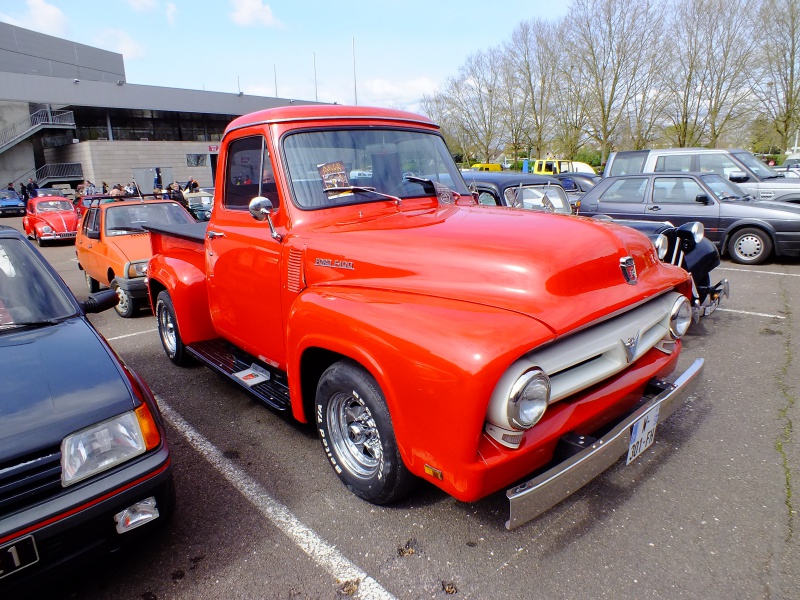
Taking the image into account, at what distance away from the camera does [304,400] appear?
3.13 metres

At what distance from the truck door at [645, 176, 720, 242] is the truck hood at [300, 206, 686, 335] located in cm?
719

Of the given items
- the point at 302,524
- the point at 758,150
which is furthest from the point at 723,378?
the point at 758,150

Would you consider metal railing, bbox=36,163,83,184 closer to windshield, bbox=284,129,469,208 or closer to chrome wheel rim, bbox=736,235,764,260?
chrome wheel rim, bbox=736,235,764,260

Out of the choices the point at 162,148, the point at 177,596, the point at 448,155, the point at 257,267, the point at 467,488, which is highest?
the point at 162,148

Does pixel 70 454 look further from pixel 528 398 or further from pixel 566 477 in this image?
pixel 566 477

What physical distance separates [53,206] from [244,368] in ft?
58.6

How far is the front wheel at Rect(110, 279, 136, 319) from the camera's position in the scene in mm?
7355

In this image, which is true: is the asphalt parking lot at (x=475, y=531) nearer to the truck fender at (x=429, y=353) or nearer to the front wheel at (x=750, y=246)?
the truck fender at (x=429, y=353)

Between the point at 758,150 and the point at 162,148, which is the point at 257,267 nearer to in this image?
the point at 162,148

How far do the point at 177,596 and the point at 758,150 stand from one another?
165 feet

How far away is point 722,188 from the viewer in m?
9.83

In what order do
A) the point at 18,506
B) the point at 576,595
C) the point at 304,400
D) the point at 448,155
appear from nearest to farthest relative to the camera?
the point at 18,506
the point at 576,595
the point at 304,400
the point at 448,155

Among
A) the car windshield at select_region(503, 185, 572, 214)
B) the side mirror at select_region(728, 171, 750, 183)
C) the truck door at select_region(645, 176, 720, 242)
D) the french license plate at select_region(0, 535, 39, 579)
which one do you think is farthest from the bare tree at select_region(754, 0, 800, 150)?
the french license plate at select_region(0, 535, 39, 579)

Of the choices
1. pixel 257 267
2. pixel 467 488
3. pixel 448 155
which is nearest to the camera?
pixel 467 488
